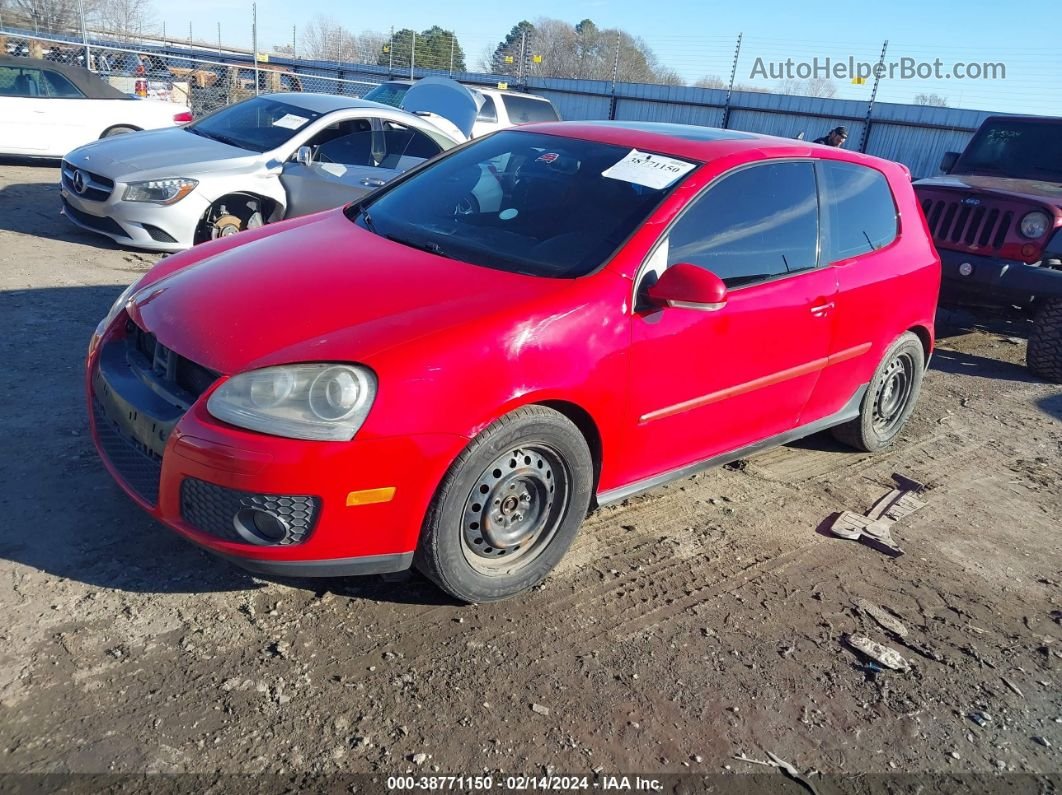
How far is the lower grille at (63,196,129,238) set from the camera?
284 inches

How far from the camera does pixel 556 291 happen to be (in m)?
3.16

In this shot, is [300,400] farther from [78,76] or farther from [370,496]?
[78,76]

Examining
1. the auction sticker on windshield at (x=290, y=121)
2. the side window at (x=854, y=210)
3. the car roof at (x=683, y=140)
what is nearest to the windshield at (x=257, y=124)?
the auction sticker on windshield at (x=290, y=121)

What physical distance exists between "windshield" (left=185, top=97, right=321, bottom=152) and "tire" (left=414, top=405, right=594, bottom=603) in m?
5.69

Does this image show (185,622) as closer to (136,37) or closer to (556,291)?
(556,291)

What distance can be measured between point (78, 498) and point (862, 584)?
333 cm

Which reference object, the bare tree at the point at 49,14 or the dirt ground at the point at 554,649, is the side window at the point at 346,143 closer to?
the dirt ground at the point at 554,649

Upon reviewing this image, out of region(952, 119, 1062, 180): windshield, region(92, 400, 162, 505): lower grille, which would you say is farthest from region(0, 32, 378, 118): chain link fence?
region(92, 400, 162, 505): lower grille

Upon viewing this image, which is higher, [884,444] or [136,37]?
[136,37]

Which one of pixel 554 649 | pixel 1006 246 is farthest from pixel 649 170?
pixel 1006 246

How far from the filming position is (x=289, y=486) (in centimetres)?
265

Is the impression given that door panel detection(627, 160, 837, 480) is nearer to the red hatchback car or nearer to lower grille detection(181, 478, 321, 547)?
the red hatchback car

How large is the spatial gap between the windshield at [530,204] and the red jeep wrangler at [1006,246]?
14.9 ft

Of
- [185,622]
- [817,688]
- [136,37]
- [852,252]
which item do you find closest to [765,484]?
[852,252]
